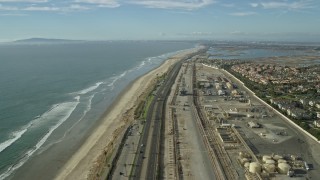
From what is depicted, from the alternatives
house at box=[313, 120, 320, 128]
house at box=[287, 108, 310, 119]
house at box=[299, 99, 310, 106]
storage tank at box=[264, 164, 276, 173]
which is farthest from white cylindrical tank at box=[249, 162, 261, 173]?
house at box=[299, 99, 310, 106]

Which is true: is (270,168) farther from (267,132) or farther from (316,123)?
(316,123)

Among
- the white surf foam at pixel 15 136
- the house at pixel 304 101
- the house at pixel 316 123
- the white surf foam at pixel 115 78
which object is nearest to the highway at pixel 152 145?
the white surf foam at pixel 15 136

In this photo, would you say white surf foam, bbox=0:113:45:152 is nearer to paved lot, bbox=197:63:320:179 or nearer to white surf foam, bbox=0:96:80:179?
white surf foam, bbox=0:96:80:179

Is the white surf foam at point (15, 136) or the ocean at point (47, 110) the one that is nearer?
the ocean at point (47, 110)

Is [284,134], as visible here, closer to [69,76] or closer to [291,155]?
[291,155]

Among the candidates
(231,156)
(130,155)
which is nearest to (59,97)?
(130,155)

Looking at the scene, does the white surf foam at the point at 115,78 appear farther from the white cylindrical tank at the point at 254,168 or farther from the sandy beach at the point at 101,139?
the white cylindrical tank at the point at 254,168

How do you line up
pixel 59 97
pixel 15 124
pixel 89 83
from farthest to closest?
pixel 89 83 → pixel 59 97 → pixel 15 124
